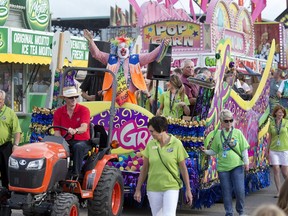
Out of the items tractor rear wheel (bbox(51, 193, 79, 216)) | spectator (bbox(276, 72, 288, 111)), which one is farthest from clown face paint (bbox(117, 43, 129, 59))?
spectator (bbox(276, 72, 288, 111))

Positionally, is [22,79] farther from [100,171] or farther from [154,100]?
[100,171]

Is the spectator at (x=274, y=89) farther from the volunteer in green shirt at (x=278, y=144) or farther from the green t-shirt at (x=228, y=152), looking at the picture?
the green t-shirt at (x=228, y=152)

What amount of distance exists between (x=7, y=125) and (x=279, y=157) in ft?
14.8

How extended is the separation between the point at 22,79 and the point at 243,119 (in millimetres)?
8663

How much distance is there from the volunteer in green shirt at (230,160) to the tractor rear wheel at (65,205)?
210 cm

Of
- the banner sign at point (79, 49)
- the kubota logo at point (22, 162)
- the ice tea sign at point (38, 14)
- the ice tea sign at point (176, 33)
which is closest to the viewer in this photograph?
the kubota logo at point (22, 162)

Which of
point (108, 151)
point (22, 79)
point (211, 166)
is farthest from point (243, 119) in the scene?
point (22, 79)

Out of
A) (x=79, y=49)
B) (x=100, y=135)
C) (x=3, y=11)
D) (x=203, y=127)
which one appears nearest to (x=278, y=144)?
(x=203, y=127)

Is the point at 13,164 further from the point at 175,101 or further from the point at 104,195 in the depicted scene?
the point at 175,101

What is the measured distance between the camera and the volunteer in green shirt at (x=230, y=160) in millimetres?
8742

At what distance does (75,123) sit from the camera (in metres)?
8.04

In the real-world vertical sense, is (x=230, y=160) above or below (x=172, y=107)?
below

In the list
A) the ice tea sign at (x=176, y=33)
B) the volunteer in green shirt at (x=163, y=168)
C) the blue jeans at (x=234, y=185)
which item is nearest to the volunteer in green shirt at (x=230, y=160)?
the blue jeans at (x=234, y=185)

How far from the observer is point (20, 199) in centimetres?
728
